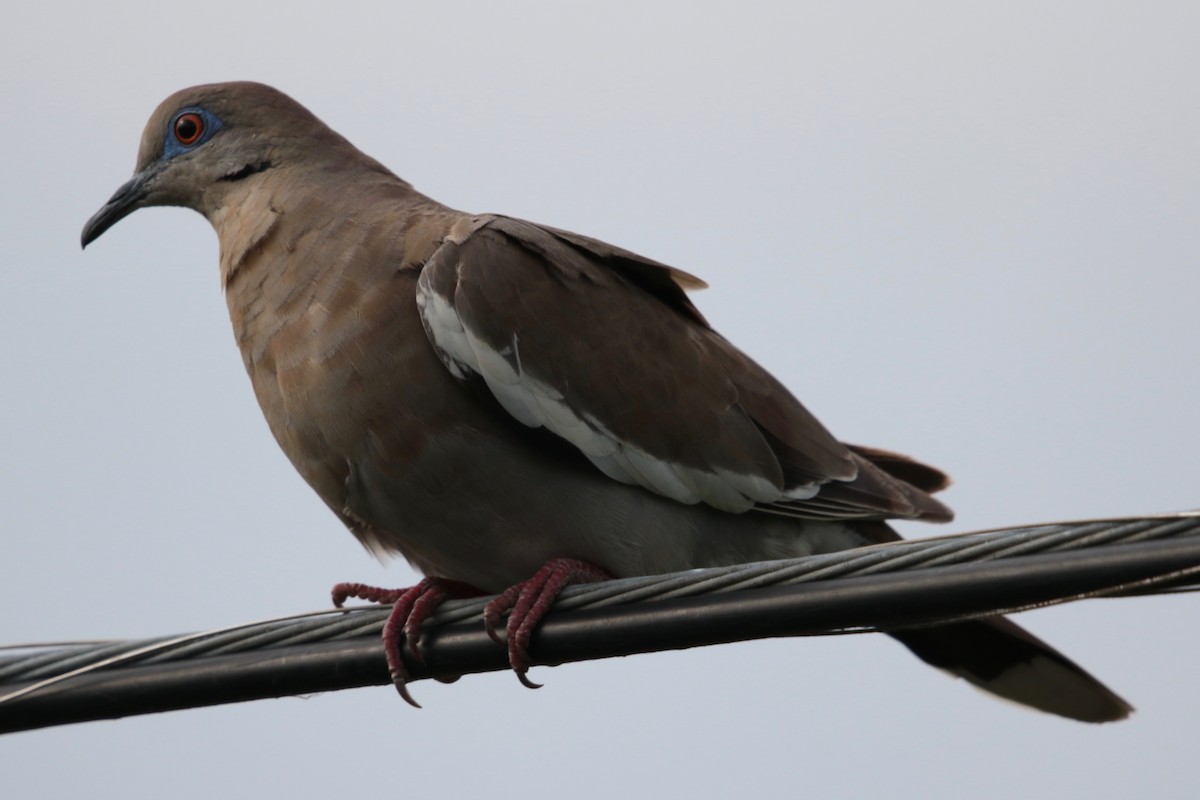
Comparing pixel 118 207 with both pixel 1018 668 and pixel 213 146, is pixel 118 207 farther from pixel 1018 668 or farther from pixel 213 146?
pixel 1018 668

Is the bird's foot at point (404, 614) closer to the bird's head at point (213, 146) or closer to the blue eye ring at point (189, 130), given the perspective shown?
the bird's head at point (213, 146)

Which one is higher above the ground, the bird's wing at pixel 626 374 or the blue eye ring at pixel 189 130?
the blue eye ring at pixel 189 130

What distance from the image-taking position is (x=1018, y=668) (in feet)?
13.3

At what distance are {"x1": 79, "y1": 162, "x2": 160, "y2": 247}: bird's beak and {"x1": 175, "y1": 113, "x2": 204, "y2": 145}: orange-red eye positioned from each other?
15 cm

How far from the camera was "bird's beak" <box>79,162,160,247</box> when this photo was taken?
192 inches

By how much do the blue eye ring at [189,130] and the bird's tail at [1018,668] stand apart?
2.64 metres

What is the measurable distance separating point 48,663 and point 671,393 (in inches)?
74.1

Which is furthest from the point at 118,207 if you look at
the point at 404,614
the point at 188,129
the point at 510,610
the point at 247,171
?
the point at 510,610

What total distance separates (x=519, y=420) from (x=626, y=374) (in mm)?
419

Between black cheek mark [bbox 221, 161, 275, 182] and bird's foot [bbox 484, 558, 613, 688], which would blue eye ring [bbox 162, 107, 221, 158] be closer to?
black cheek mark [bbox 221, 161, 275, 182]

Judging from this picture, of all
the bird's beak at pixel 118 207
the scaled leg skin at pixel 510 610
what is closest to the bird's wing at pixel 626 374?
the scaled leg skin at pixel 510 610

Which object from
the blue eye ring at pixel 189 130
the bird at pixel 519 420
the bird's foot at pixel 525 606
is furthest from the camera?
the blue eye ring at pixel 189 130

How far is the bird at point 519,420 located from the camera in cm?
375

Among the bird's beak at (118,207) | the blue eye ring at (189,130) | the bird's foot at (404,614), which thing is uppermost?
the blue eye ring at (189,130)
